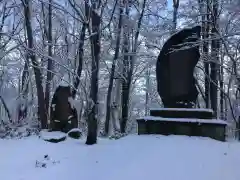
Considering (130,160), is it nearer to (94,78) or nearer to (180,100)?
(180,100)

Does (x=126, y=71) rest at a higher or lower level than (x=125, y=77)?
higher

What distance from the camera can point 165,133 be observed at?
958 cm

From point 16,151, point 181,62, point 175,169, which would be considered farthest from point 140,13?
point 175,169

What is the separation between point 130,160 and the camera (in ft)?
24.1

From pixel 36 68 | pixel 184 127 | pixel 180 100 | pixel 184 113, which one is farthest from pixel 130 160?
pixel 36 68

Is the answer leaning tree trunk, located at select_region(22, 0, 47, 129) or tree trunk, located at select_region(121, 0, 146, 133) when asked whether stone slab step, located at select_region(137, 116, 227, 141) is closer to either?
leaning tree trunk, located at select_region(22, 0, 47, 129)

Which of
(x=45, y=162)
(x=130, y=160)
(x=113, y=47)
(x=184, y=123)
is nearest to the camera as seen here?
(x=130, y=160)

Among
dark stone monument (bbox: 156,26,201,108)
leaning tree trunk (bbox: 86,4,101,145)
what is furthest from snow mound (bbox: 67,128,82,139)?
dark stone monument (bbox: 156,26,201,108)

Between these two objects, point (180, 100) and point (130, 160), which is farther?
point (180, 100)

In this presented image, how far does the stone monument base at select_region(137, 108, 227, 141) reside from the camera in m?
9.06

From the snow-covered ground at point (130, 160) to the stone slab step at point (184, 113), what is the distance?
0.99 meters

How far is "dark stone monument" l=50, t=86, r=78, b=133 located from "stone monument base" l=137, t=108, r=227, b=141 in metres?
3.30

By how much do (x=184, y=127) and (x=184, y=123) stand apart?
11 centimetres

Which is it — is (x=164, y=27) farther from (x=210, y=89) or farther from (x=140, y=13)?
(x=210, y=89)
